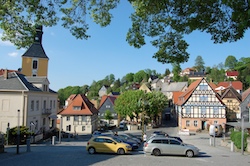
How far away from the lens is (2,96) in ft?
115

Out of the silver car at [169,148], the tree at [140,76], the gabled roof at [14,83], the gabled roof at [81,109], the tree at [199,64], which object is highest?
the tree at [199,64]

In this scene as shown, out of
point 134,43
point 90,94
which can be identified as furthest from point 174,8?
point 90,94

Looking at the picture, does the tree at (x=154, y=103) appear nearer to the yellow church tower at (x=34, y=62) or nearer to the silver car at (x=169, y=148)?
the yellow church tower at (x=34, y=62)

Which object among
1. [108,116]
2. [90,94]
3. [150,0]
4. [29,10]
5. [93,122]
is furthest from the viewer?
[90,94]

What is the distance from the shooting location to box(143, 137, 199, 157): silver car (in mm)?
20141

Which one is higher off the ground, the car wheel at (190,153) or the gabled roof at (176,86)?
the gabled roof at (176,86)

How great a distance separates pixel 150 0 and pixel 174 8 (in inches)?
41.0

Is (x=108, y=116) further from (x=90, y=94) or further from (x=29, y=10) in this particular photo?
(x=90, y=94)

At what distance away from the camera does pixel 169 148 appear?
20.3 meters

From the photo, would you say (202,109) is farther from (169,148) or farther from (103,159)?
(103,159)

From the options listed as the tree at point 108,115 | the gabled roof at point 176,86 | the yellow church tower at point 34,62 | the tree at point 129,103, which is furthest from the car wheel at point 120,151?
the gabled roof at point 176,86

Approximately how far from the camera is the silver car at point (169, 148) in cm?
2014

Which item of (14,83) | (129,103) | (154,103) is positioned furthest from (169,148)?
(129,103)

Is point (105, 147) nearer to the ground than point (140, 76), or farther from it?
nearer to the ground
